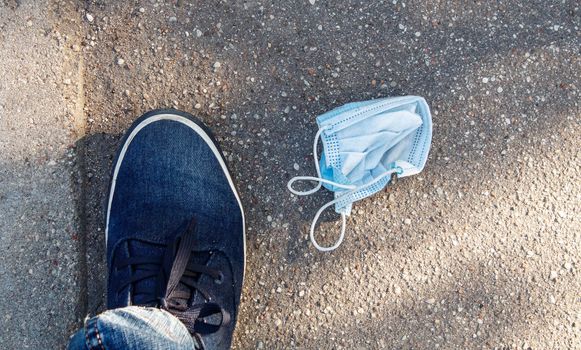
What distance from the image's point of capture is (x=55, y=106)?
1.73m

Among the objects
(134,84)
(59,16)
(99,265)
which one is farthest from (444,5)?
(99,265)

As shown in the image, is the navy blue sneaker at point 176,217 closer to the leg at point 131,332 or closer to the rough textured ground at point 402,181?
the rough textured ground at point 402,181

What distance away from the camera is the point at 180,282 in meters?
1.65

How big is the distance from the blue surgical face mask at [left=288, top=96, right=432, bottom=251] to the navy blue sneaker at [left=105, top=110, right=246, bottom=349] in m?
0.29

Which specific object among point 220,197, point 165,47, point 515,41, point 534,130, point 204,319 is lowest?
point 204,319

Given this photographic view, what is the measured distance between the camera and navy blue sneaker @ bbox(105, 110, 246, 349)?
64.6 inches

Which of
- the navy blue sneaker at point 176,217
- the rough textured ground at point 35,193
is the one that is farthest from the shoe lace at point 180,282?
the rough textured ground at point 35,193

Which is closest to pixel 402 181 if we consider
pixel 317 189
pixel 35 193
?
pixel 317 189

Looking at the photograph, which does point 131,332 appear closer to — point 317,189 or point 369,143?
point 317,189

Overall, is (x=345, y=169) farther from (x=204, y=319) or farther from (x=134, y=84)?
(x=134, y=84)

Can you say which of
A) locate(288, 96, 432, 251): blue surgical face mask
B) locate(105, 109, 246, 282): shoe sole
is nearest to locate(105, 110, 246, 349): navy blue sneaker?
locate(105, 109, 246, 282): shoe sole

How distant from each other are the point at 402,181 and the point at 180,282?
794 mm

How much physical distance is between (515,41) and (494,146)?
0.36 m

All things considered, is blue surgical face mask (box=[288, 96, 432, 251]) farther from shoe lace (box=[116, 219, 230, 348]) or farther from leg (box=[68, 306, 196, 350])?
leg (box=[68, 306, 196, 350])
